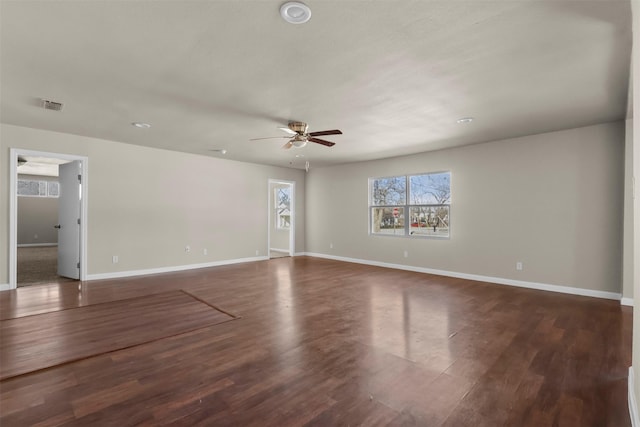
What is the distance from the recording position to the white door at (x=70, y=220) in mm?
5289

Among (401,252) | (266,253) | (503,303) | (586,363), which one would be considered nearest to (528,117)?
(503,303)

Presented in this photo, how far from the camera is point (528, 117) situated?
4000mm

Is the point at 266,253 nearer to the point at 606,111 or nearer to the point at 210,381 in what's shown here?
the point at 210,381

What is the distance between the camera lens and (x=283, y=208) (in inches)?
373

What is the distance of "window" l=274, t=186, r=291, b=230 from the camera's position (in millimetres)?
9289

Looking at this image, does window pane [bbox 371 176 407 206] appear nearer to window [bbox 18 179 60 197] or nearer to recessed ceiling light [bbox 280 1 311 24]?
recessed ceiling light [bbox 280 1 311 24]

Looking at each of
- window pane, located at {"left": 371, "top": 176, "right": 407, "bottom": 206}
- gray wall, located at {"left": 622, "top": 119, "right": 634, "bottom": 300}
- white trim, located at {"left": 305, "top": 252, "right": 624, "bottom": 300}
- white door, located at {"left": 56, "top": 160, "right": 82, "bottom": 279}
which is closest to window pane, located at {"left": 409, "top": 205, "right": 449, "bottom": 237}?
window pane, located at {"left": 371, "top": 176, "right": 407, "bottom": 206}

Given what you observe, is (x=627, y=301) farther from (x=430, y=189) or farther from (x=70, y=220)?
(x=70, y=220)

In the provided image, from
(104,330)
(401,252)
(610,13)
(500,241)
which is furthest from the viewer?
(401,252)

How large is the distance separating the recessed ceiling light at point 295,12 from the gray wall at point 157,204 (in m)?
5.03

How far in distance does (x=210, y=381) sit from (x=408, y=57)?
2.92 metres

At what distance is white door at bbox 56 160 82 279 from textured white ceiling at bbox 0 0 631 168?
1167 mm

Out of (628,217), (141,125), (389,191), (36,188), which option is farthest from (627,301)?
(36,188)

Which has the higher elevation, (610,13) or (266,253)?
(610,13)
